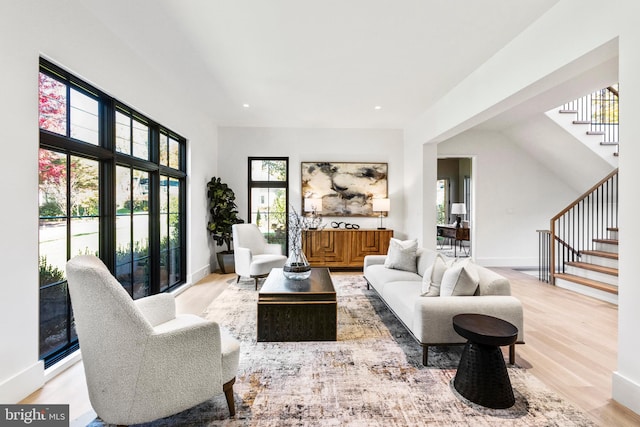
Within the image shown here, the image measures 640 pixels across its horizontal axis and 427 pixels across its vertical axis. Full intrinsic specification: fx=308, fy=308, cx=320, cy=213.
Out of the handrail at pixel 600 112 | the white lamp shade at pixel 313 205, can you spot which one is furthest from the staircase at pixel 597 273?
the white lamp shade at pixel 313 205

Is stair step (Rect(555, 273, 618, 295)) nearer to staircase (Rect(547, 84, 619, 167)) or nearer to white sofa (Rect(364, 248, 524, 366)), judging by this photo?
staircase (Rect(547, 84, 619, 167))

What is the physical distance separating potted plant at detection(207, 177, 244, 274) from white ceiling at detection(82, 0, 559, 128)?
173cm

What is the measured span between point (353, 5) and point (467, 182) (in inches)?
366

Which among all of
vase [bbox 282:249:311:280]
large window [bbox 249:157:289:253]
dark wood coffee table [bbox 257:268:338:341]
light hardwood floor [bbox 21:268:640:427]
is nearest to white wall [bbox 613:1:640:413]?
light hardwood floor [bbox 21:268:640:427]

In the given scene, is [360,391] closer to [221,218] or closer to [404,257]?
[404,257]

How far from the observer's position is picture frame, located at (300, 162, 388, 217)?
21.4 ft

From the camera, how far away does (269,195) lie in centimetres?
659

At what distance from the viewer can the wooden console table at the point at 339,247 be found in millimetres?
6137

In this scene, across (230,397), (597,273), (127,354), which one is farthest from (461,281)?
(597,273)

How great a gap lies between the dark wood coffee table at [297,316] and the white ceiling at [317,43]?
99.3 inches

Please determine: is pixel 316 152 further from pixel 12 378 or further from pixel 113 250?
pixel 12 378

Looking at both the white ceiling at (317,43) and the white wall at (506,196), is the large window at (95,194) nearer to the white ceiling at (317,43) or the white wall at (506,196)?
the white ceiling at (317,43)

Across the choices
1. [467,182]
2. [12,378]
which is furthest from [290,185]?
[467,182]

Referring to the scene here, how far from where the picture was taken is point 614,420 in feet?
6.12
